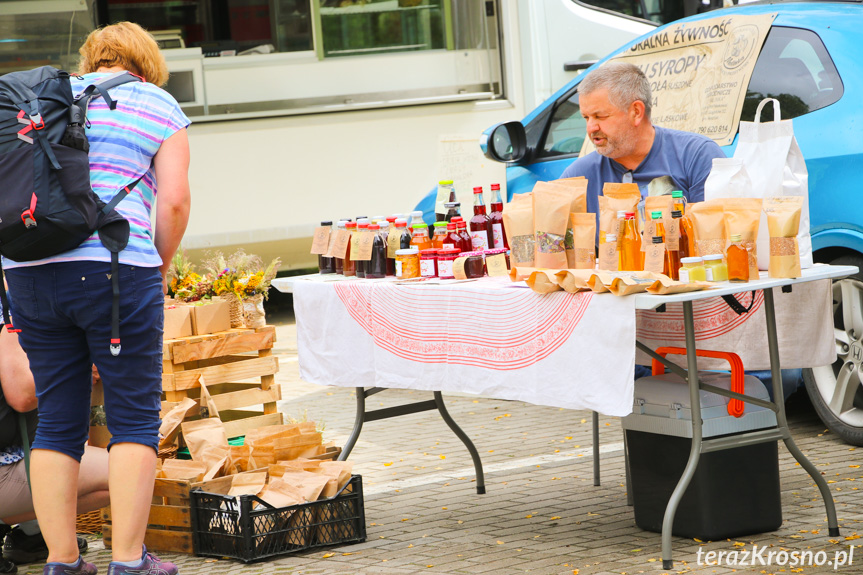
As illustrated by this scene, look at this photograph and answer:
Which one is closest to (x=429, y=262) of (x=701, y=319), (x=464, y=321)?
(x=464, y=321)

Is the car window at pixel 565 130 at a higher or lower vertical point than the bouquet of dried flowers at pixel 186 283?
higher

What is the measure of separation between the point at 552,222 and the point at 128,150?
4.85 ft

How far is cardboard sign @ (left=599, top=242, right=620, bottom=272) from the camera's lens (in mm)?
3969

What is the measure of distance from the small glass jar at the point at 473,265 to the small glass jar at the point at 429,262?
13 cm

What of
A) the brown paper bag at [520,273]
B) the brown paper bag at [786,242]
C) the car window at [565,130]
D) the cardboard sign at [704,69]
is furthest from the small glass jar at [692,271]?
the car window at [565,130]

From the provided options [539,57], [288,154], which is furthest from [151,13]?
[539,57]

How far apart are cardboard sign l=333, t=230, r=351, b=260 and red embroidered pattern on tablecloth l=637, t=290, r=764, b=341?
4.10ft

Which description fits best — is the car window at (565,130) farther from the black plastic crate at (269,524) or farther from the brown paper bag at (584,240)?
the black plastic crate at (269,524)

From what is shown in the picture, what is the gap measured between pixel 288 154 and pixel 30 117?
263 inches

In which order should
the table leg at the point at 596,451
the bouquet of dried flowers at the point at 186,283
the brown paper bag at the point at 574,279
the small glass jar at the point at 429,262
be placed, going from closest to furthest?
the brown paper bag at the point at 574,279 → the small glass jar at the point at 429,262 → the table leg at the point at 596,451 → the bouquet of dried flowers at the point at 186,283

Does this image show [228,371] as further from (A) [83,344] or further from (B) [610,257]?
(B) [610,257]

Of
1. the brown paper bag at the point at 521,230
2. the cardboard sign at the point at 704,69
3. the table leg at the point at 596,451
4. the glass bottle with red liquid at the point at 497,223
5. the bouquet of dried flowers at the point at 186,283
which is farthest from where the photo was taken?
the cardboard sign at the point at 704,69

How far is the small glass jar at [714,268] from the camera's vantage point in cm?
369
